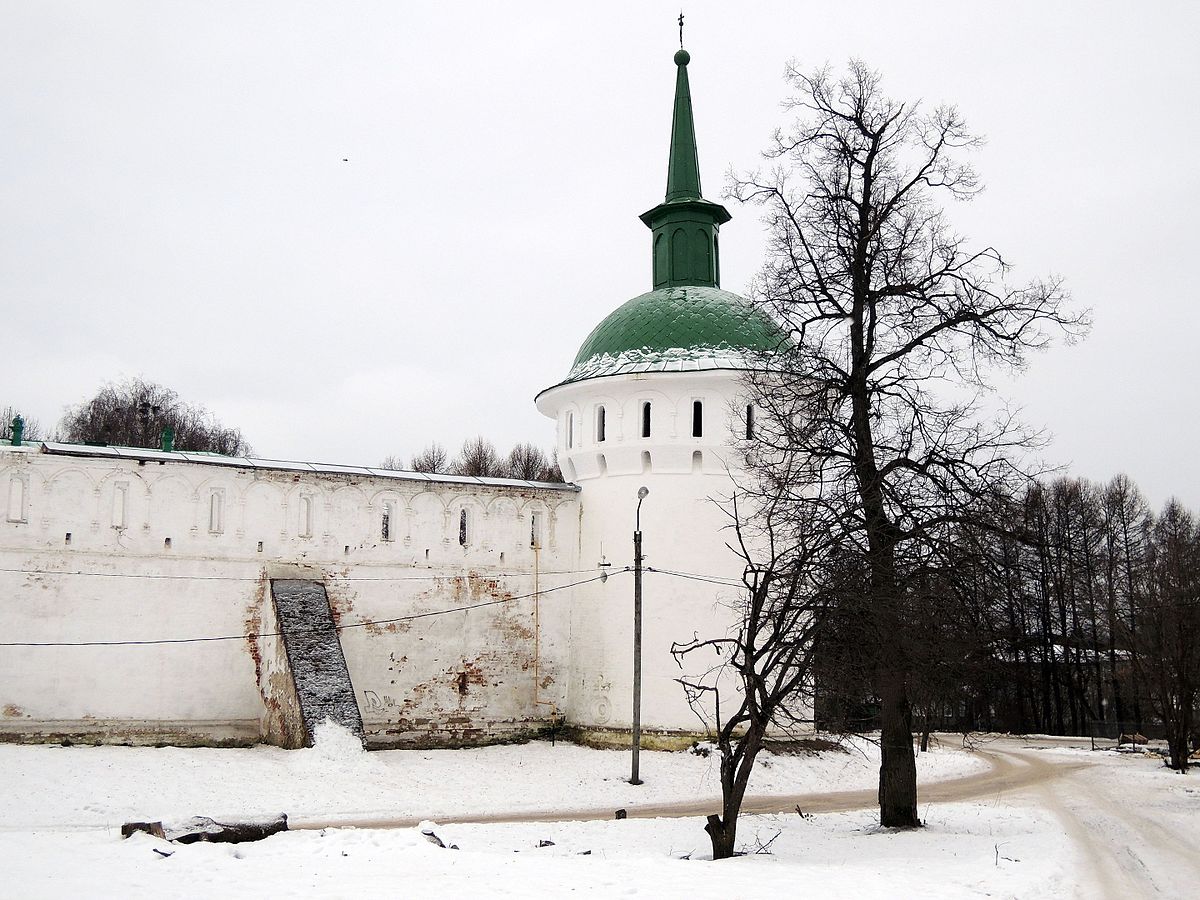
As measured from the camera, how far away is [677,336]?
21.1 m

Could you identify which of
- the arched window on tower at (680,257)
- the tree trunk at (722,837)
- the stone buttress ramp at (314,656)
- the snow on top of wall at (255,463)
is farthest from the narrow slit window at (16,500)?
the arched window on tower at (680,257)

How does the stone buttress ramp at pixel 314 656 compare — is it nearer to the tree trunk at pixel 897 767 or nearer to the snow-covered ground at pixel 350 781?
the snow-covered ground at pixel 350 781

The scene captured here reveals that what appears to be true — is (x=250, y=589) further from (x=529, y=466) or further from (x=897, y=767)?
(x=529, y=466)

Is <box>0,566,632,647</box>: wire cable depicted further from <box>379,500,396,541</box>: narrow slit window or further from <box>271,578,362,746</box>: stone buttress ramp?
<box>379,500,396,541</box>: narrow slit window

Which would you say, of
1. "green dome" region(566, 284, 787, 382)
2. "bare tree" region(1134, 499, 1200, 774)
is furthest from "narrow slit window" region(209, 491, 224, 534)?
"bare tree" region(1134, 499, 1200, 774)

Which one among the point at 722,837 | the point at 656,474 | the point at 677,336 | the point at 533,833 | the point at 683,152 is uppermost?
the point at 683,152

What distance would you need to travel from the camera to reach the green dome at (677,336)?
20.7 m

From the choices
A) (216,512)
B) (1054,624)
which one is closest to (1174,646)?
(1054,624)

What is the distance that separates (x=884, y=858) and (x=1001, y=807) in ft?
19.6

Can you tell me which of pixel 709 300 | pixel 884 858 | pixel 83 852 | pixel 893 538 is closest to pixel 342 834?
pixel 83 852

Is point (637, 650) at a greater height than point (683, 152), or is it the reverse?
point (683, 152)

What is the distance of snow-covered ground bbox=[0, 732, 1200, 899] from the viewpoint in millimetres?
8531

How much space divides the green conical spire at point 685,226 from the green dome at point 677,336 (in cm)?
103

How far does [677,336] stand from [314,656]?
30.5 ft
